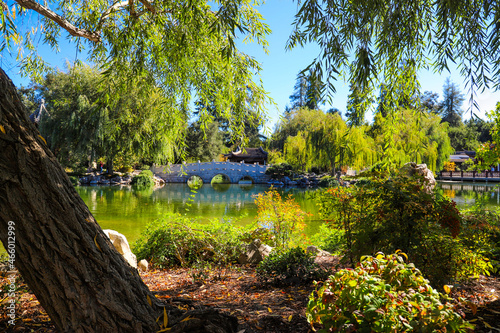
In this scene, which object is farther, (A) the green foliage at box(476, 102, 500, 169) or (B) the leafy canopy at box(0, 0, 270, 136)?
(A) the green foliage at box(476, 102, 500, 169)

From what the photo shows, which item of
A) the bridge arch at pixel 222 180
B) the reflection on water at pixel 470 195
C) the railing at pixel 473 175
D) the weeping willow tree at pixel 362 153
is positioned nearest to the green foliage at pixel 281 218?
the reflection on water at pixel 470 195

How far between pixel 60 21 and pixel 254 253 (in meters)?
3.07

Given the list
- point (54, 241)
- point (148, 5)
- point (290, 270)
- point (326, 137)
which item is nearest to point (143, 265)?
point (290, 270)

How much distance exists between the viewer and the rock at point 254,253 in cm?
334

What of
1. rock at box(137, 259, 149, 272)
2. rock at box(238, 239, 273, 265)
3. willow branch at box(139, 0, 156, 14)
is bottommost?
rock at box(137, 259, 149, 272)

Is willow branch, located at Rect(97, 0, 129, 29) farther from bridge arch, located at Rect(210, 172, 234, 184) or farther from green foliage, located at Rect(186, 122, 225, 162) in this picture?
green foliage, located at Rect(186, 122, 225, 162)

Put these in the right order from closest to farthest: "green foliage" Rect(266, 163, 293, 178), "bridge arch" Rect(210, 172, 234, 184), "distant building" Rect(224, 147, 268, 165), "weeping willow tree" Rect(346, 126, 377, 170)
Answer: "weeping willow tree" Rect(346, 126, 377, 170) < "green foliage" Rect(266, 163, 293, 178) < "bridge arch" Rect(210, 172, 234, 184) < "distant building" Rect(224, 147, 268, 165)

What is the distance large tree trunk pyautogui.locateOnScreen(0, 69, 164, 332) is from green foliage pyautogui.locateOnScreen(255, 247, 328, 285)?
56.0 inches

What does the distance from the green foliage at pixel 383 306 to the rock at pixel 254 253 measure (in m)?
2.06

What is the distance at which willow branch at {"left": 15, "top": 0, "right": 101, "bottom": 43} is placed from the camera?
2840 millimetres

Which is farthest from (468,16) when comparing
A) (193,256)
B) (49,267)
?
(193,256)

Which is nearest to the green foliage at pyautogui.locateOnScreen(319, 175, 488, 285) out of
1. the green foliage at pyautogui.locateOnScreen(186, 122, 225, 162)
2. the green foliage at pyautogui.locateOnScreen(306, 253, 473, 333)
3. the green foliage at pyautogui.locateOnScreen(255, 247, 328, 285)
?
the green foliage at pyautogui.locateOnScreen(255, 247, 328, 285)

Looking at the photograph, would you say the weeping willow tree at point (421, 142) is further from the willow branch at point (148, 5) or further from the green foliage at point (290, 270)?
the willow branch at point (148, 5)

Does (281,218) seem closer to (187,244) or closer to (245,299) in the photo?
(187,244)
